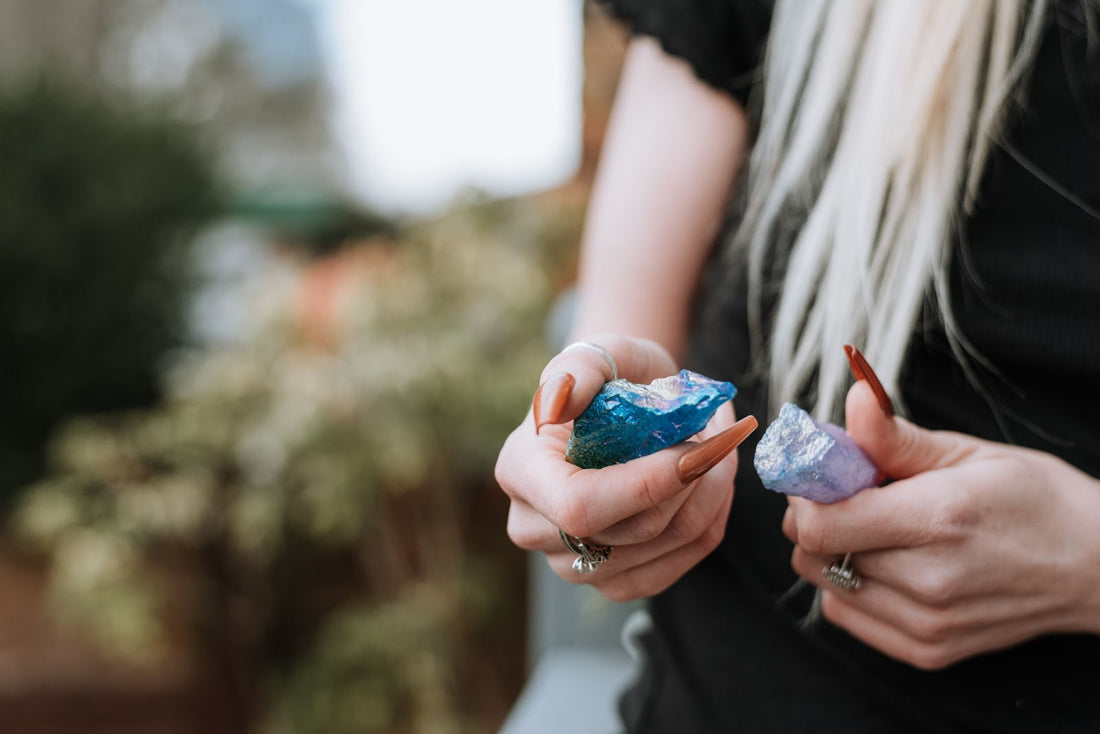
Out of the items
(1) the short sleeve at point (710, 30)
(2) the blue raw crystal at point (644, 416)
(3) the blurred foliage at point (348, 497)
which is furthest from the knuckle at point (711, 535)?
(3) the blurred foliage at point (348, 497)

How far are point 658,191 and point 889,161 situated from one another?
26 centimetres

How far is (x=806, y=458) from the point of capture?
1.82 feet

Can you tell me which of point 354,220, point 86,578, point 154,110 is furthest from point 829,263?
point 354,220

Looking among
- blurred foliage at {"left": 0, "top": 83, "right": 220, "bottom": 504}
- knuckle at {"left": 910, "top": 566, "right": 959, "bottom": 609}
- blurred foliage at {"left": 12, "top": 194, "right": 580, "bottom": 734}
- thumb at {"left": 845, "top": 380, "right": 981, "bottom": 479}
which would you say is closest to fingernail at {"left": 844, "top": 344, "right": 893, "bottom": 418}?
thumb at {"left": 845, "top": 380, "right": 981, "bottom": 479}

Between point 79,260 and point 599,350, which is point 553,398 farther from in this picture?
point 79,260

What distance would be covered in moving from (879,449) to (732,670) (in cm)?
32

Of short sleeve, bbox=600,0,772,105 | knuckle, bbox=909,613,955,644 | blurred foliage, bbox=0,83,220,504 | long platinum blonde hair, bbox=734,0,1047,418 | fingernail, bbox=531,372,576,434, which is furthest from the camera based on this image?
blurred foliage, bbox=0,83,220,504

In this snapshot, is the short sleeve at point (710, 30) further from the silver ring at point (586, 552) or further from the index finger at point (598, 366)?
the silver ring at point (586, 552)

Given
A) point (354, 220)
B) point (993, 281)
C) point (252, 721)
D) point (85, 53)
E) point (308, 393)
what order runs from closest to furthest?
point (993, 281) < point (308, 393) < point (252, 721) < point (85, 53) < point (354, 220)

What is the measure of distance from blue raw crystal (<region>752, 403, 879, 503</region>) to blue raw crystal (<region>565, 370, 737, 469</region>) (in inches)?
2.0

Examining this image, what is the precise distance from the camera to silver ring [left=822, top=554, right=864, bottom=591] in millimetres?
633

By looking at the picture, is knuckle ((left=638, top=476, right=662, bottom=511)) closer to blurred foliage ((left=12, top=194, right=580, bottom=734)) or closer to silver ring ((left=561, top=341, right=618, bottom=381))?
silver ring ((left=561, top=341, right=618, bottom=381))

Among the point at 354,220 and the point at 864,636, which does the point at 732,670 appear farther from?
the point at 354,220

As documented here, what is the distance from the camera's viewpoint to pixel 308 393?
2.26m
